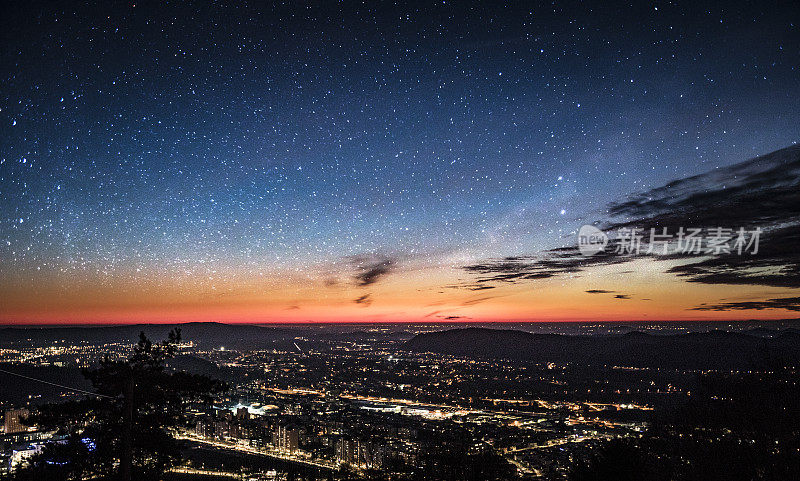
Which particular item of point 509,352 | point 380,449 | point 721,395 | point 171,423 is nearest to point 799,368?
point 721,395

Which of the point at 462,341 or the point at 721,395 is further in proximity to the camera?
the point at 462,341

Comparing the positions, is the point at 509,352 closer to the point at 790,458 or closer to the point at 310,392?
the point at 310,392

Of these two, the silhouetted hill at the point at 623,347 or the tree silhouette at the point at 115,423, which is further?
the silhouetted hill at the point at 623,347

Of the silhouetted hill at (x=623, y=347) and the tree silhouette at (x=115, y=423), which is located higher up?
the tree silhouette at (x=115, y=423)

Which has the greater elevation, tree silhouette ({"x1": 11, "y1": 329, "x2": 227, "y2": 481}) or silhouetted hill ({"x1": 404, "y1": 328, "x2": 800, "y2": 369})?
tree silhouette ({"x1": 11, "y1": 329, "x2": 227, "y2": 481})

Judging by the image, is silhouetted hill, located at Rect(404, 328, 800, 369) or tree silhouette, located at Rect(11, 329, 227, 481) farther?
silhouetted hill, located at Rect(404, 328, 800, 369)
